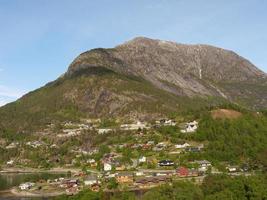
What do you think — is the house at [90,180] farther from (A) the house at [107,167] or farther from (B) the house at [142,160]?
(B) the house at [142,160]

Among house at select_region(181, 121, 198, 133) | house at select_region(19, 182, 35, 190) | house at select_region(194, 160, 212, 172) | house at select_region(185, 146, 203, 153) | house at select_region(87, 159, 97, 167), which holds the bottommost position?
house at select_region(19, 182, 35, 190)

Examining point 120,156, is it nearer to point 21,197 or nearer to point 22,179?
point 22,179

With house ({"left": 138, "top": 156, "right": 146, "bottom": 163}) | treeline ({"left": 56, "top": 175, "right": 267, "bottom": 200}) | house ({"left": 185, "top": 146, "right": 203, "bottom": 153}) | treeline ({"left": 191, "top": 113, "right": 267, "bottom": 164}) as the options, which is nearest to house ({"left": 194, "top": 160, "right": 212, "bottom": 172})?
treeline ({"left": 191, "top": 113, "right": 267, "bottom": 164})

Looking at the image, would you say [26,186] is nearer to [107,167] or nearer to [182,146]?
[107,167]

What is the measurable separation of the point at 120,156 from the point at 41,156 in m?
48.9

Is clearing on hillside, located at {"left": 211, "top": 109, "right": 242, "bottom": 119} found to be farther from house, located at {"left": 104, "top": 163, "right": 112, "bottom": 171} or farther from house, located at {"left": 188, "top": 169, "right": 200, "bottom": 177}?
house, located at {"left": 188, "top": 169, "right": 200, "bottom": 177}

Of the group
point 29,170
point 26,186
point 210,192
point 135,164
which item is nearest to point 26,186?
point 26,186

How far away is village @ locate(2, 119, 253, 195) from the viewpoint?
11525 centimetres

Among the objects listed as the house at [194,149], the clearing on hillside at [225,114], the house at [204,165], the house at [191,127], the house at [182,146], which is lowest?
the house at [204,165]

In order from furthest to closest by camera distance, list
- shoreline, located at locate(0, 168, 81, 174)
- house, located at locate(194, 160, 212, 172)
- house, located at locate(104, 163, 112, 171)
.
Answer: shoreline, located at locate(0, 168, 81, 174), house, located at locate(104, 163, 112, 171), house, located at locate(194, 160, 212, 172)

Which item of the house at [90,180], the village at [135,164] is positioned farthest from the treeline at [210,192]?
the house at [90,180]

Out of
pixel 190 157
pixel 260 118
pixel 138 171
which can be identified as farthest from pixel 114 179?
pixel 260 118

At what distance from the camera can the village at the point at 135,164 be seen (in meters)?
115

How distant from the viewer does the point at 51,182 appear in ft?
426
